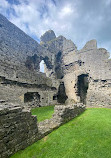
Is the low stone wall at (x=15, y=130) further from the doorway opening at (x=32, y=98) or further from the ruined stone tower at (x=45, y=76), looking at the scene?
the doorway opening at (x=32, y=98)

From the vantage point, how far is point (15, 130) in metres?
3.60

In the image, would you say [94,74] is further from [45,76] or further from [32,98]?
[32,98]

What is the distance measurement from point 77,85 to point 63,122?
9.42 m

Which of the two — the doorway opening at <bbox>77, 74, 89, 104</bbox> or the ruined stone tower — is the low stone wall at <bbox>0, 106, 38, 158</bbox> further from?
the doorway opening at <bbox>77, 74, 89, 104</bbox>

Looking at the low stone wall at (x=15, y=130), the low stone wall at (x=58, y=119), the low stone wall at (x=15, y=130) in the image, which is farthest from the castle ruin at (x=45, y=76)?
the low stone wall at (x=15, y=130)

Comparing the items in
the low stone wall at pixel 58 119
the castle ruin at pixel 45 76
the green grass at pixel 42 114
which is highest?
the castle ruin at pixel 45 76

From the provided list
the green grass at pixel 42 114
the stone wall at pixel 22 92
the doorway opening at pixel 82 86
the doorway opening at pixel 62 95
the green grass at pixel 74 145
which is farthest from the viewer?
the doorway opening at pixel 62 95

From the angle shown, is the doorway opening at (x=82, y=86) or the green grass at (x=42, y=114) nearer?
the green grass at (x=42, y=114)

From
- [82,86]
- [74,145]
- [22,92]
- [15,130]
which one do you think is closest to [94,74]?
[82,86]

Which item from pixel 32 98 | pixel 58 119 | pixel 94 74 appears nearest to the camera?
pixel 58 119

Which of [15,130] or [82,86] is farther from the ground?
[82,86]

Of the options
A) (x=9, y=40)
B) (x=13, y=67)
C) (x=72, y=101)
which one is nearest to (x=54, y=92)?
(x=72, y=101)

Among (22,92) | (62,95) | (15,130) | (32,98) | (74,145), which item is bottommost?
(74,145)

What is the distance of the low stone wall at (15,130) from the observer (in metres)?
3.27
